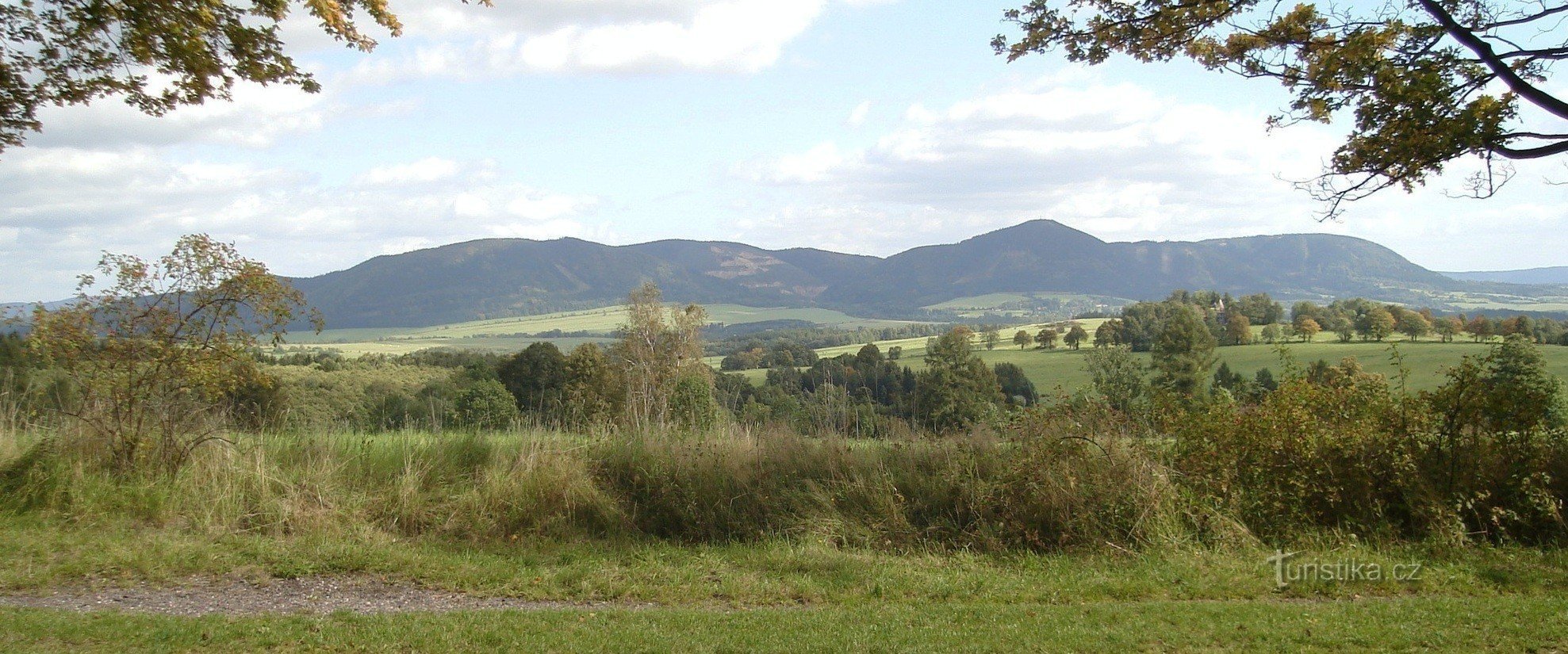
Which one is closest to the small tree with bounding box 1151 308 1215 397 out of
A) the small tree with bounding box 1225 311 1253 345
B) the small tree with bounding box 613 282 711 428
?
the small tree with bounding box 1225 311 1253 345

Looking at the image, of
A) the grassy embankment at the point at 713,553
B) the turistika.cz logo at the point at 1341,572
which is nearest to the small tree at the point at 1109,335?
the grassy embankment at the point at 713,553

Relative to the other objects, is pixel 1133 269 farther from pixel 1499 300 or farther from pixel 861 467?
pixel 861 467

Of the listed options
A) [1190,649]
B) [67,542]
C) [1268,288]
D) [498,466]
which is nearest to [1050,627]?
[1190,649]

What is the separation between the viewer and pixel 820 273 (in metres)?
191

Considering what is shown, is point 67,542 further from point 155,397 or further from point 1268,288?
point 1268,288

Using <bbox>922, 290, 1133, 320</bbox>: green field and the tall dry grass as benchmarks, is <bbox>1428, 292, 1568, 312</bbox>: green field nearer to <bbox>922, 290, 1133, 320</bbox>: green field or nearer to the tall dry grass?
<bbox>922, 290, 1133, 320</bbox>: green field

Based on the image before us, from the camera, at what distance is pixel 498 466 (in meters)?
9.95

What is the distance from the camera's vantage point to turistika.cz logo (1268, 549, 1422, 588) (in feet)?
23.1

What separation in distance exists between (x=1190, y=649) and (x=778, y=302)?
15135 cm

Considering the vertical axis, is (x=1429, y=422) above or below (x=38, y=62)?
below

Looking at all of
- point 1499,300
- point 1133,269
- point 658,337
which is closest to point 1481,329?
point 658,337

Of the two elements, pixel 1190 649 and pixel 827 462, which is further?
pixel 827 462

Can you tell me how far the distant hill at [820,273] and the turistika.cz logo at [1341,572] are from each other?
103695 millimetres

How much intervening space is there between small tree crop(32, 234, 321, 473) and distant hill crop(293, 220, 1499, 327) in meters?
105
